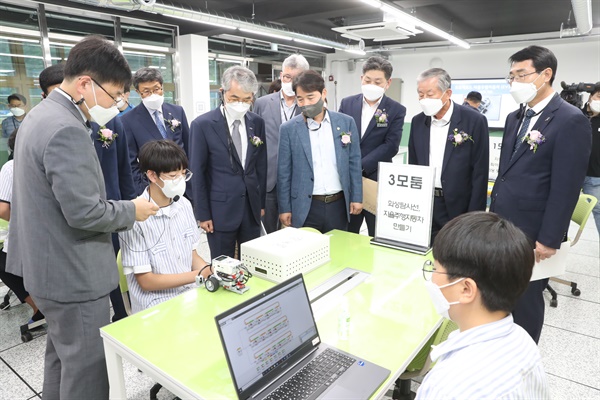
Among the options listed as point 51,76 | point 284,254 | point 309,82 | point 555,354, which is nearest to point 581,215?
point 555,354

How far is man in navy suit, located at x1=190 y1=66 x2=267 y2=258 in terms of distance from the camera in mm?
2551

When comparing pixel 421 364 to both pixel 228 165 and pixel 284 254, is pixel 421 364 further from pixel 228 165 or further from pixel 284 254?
pixel 228 165

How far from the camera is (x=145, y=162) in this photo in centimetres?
191

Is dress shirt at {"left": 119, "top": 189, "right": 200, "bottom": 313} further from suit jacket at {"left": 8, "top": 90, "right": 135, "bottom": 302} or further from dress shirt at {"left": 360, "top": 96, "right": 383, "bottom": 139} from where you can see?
dress shirt at {"left": 360, "top": 96, "right": 383, "bottom": 139}

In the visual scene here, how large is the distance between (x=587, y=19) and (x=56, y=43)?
8.05 meters

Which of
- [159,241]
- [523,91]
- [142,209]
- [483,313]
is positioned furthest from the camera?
[523,91]

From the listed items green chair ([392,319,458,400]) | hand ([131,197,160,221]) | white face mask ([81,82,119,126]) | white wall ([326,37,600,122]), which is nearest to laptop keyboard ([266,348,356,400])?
green chair ([392,319,458,400])

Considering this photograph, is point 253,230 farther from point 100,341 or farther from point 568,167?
point 568,167

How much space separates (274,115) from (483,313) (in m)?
2.69

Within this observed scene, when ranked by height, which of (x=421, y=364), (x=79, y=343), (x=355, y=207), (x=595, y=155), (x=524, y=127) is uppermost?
(x=524, y=127)

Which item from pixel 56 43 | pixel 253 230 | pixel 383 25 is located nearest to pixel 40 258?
pixel 253 230

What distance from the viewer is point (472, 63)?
9.83m

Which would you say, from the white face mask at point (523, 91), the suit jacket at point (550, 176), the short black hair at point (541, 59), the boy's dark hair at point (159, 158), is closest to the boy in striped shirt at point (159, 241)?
the boy's dark hair at point (159, 158)

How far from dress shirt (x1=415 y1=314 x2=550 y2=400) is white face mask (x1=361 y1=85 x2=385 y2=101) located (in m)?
2.53
